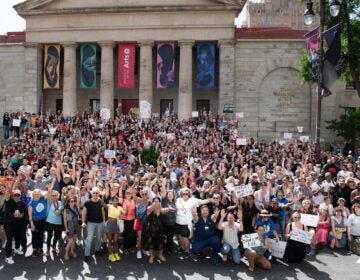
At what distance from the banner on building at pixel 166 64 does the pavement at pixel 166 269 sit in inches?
992

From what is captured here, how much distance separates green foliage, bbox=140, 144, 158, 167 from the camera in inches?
917

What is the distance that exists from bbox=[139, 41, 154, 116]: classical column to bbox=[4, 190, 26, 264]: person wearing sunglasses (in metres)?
25.0

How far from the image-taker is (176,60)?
39.1 metres

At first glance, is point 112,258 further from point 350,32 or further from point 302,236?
point 350,32

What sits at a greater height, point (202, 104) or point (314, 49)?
point (314, 49)

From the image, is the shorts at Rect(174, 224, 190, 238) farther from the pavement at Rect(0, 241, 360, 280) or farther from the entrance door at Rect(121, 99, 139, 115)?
the entrance door at Rect(121, 99, 139, 115)

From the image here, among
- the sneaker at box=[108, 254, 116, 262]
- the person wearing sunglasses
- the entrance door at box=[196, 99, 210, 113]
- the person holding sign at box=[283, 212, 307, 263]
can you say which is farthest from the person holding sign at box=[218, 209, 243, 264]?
the entrance door at box=[196, 99, 210, 113]

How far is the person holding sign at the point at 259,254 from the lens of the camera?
36.8 feet

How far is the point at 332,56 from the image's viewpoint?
57.9 ft

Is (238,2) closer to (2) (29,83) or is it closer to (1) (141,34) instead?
(1) (141,34)

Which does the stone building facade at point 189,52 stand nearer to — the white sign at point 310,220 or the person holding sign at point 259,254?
the white sign at point 310,220

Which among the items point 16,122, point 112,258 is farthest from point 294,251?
point 16,122

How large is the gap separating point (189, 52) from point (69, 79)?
1030cm

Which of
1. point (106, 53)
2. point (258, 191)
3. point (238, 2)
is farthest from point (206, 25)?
point (258, 191)
